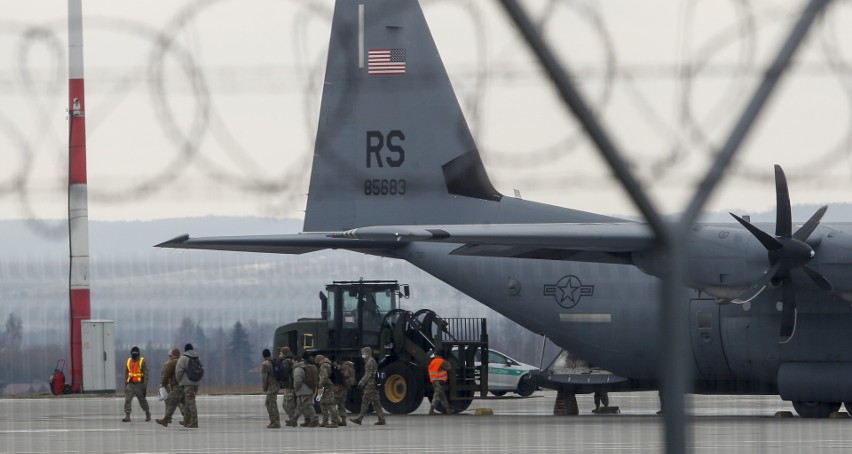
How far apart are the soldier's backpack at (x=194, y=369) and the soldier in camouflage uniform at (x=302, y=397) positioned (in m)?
1.53

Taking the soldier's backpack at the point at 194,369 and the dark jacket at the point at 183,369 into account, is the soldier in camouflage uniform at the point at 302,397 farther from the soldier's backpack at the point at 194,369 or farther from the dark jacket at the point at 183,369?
the dark jacket at the point at 183,369

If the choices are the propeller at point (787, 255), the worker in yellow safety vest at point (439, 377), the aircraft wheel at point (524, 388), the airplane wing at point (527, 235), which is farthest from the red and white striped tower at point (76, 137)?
the aircraft wheel at point (524, 388)

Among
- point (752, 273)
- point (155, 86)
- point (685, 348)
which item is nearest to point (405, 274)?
point (752, 273)

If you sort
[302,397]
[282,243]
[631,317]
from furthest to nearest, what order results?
1. [282,243]
2. [631,317]
3. [302,397]

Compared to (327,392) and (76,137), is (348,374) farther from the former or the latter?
(76,137)

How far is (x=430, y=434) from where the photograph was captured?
17953 mm

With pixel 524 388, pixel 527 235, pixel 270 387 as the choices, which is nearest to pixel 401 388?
pixel 270 387

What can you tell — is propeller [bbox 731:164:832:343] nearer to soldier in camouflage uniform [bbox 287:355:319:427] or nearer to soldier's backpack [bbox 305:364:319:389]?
soldier's backpack [bbox 305:364:319:389]

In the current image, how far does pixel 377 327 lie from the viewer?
23688mm

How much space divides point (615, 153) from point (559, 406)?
20726mm

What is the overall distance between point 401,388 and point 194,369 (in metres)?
4.52

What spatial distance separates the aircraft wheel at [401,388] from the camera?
22.7m

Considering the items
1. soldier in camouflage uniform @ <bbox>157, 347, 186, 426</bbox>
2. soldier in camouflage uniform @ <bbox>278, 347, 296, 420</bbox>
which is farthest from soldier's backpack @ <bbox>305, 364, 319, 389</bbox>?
soldier in camouflage uniform @ <bbox>157, 347, 186, 426</bbox>

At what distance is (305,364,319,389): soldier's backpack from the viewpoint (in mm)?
19734
